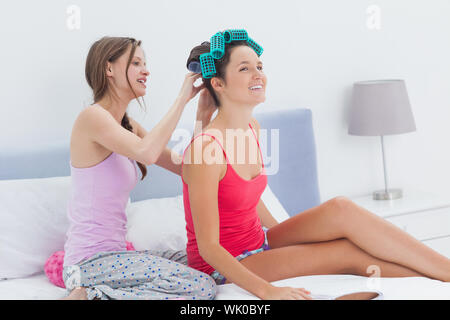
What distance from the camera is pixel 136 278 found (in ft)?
5.23

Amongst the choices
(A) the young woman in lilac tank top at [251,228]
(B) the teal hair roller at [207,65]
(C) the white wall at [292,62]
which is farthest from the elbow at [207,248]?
(C) the white wall at [292,62]

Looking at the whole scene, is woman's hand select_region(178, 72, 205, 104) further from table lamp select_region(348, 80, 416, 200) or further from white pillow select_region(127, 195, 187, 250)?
table lamp select_region(348, 80, 416, 200)

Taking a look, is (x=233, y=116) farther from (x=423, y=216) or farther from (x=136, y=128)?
(x=423, y=216)

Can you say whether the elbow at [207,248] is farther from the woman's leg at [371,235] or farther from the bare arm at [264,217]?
the bare arm at [264,217]

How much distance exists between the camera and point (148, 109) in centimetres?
251

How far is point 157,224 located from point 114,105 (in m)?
0.53

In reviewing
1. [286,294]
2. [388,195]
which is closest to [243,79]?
[286,294]

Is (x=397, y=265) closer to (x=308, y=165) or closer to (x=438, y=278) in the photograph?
(x=438, y=278)

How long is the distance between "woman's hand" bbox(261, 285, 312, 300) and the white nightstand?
133cm

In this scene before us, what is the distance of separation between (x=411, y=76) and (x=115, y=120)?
6.65 feet

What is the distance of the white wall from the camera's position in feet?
7.64

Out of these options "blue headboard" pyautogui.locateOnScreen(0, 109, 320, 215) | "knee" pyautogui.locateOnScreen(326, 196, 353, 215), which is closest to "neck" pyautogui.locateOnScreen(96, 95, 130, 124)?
"blue headboard" pyautogui.locateOnScreen(0, 109, 320, 215)
